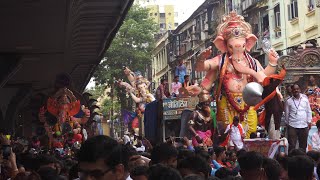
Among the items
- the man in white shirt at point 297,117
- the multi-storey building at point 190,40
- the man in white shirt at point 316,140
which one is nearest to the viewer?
the man in white shirt at point 316,140

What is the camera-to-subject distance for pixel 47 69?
78.8 ft

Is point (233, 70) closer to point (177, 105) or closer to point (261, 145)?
point (261, 145)

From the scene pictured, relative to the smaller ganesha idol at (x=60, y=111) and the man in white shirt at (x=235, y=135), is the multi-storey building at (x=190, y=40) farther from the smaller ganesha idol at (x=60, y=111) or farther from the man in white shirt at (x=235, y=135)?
the man in white shirt at (x=235, y=135)

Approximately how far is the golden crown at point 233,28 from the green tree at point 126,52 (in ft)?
118

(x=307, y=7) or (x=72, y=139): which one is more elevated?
(x=307, y=7)

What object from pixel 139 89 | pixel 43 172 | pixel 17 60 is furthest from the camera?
pixel 139 89

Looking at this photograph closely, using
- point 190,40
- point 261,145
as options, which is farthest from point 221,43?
point 190,40

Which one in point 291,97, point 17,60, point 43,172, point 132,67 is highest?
point 132,67

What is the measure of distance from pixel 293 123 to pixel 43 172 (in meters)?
7.47

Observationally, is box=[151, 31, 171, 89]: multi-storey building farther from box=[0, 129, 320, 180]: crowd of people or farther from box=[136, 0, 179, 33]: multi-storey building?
box=[0, 129, 320, 180]: crowd of people

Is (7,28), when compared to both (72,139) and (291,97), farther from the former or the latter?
(291,97)

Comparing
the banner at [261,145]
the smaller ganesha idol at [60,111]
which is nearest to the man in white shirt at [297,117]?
the banner at [261,145]

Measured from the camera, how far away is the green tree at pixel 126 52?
170 feet

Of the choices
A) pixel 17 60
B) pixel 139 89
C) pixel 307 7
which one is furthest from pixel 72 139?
pixel 307 7
